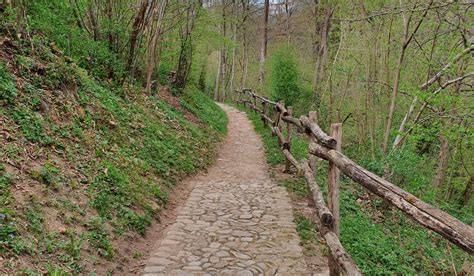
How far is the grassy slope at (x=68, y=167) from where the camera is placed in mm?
3262

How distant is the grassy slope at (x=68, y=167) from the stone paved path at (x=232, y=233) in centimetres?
45

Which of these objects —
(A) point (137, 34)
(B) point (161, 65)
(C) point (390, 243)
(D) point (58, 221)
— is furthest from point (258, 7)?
(D) point (58, 221)

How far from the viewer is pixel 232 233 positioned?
4.77 metres

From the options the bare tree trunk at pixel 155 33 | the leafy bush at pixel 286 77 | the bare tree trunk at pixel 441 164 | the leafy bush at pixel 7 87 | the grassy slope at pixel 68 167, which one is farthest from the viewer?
the leafy bush at pixel 286 77

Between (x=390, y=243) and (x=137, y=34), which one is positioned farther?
(x=137, y=34)

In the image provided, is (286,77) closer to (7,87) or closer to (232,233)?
(232,233)

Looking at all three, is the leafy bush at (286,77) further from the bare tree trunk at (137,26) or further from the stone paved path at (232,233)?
the stone paved path at (232,233)

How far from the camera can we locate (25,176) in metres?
3.72

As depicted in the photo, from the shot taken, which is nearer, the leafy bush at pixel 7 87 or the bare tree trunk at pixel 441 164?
the leafy bush at pixel 7 87

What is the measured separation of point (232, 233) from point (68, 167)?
2168 mm

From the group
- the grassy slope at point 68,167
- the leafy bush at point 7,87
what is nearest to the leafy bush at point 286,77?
the grassy slope at point 68,167

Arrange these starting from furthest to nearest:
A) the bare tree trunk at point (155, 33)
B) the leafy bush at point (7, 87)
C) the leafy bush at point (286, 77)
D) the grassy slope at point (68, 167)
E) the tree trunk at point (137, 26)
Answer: the leafy bush at point (286, 77), the bare tree trunk at point (155, 33), the tree trunk at point (137, 26), the leafy bush at point (7, 87), the grassy slope at point (68, 167)

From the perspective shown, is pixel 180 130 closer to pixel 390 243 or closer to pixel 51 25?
pixel 51 25

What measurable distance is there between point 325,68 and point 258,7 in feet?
46.3
